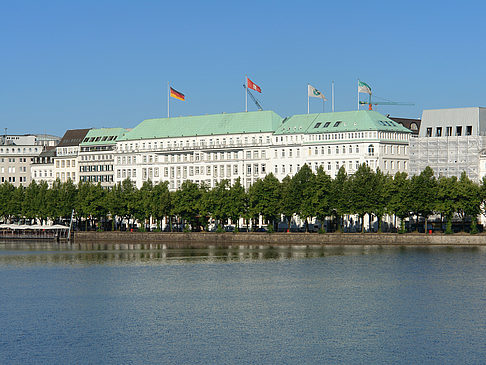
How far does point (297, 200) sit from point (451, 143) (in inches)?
1079

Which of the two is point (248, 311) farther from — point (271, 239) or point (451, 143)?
point (451, 143)

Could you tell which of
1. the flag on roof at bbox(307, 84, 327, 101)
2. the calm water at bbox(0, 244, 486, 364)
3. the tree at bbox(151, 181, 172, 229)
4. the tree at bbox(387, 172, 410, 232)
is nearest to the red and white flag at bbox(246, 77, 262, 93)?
the flag on roof at bbox(307, 84, 327, 101)

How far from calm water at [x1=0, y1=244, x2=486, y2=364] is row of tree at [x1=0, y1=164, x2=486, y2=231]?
24154 mm

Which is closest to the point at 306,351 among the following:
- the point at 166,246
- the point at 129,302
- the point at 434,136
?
the point at 129,302

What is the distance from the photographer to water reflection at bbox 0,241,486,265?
123 metres

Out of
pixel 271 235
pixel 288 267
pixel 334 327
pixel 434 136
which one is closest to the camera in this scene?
pixel 334 327

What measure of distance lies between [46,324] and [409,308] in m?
26.9

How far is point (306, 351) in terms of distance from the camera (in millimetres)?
61031

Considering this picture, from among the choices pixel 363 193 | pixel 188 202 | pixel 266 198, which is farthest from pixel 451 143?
pixel 188 202

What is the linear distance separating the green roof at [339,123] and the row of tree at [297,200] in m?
16.3

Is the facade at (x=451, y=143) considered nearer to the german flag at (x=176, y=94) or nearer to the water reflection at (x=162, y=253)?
the water reflection at (x=162, y=253)

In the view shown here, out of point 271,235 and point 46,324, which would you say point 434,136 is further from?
point 46,324

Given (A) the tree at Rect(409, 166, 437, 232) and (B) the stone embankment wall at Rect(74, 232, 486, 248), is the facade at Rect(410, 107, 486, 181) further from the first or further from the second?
(B) the stone embankment wall at Rect(74, 232, 486, 248)

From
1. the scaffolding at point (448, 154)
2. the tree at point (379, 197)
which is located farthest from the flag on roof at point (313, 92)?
the tree at point (379, 197)
